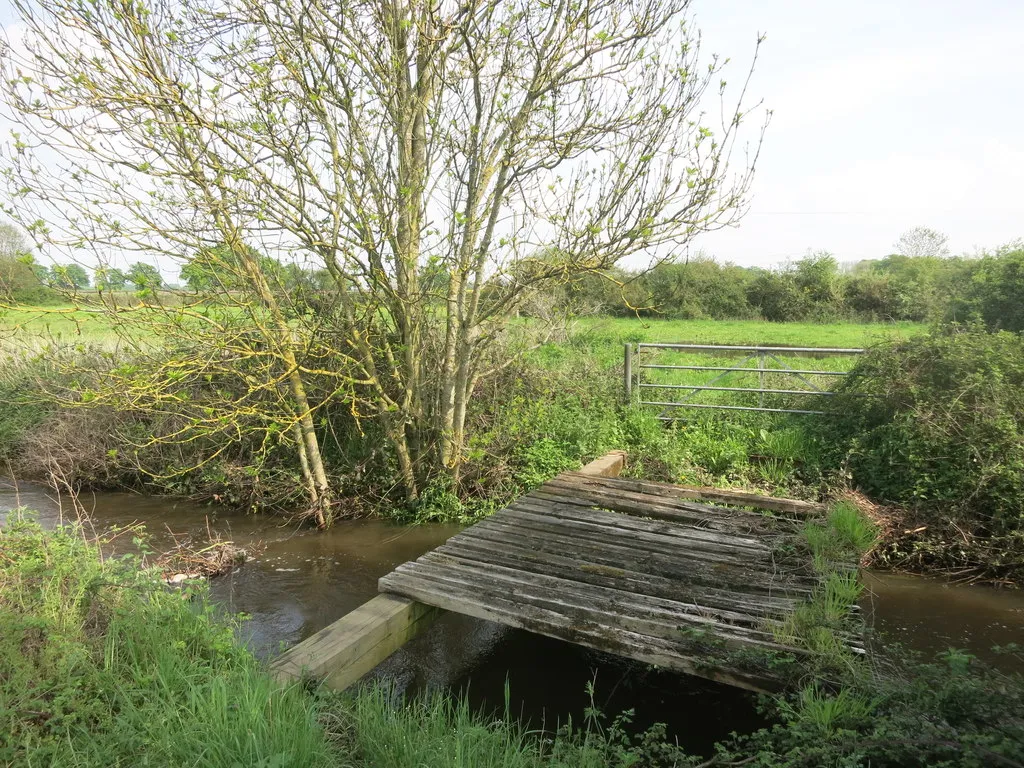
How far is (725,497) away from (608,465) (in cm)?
167

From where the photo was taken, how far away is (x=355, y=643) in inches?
145

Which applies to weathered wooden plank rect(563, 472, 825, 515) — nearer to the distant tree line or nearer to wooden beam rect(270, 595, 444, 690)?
wooden beam rect(270, 595, 444, 690)

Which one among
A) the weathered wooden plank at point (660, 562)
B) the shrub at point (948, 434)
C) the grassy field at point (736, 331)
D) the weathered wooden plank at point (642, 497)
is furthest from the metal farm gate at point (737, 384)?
the weathered wooden plank at point (660, 562)

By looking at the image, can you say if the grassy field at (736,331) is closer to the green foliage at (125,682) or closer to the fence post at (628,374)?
the fence post at (628,374)

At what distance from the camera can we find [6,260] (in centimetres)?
601

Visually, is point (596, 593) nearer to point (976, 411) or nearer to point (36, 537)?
point (36, 537)

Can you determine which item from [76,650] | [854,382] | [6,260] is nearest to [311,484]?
[6,260]

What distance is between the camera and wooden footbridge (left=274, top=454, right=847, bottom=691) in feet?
11.3

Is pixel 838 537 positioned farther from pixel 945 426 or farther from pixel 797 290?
pixel 797 290

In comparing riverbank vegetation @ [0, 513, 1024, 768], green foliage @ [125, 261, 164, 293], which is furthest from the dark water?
green foliage @ [125, 261, 164, 293]

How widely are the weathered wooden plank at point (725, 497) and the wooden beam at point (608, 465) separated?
0.43m

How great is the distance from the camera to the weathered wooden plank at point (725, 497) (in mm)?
5883

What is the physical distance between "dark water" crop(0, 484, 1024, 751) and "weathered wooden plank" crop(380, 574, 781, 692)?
16.1 inches

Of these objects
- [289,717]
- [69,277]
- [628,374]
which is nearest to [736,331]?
[628,374]
